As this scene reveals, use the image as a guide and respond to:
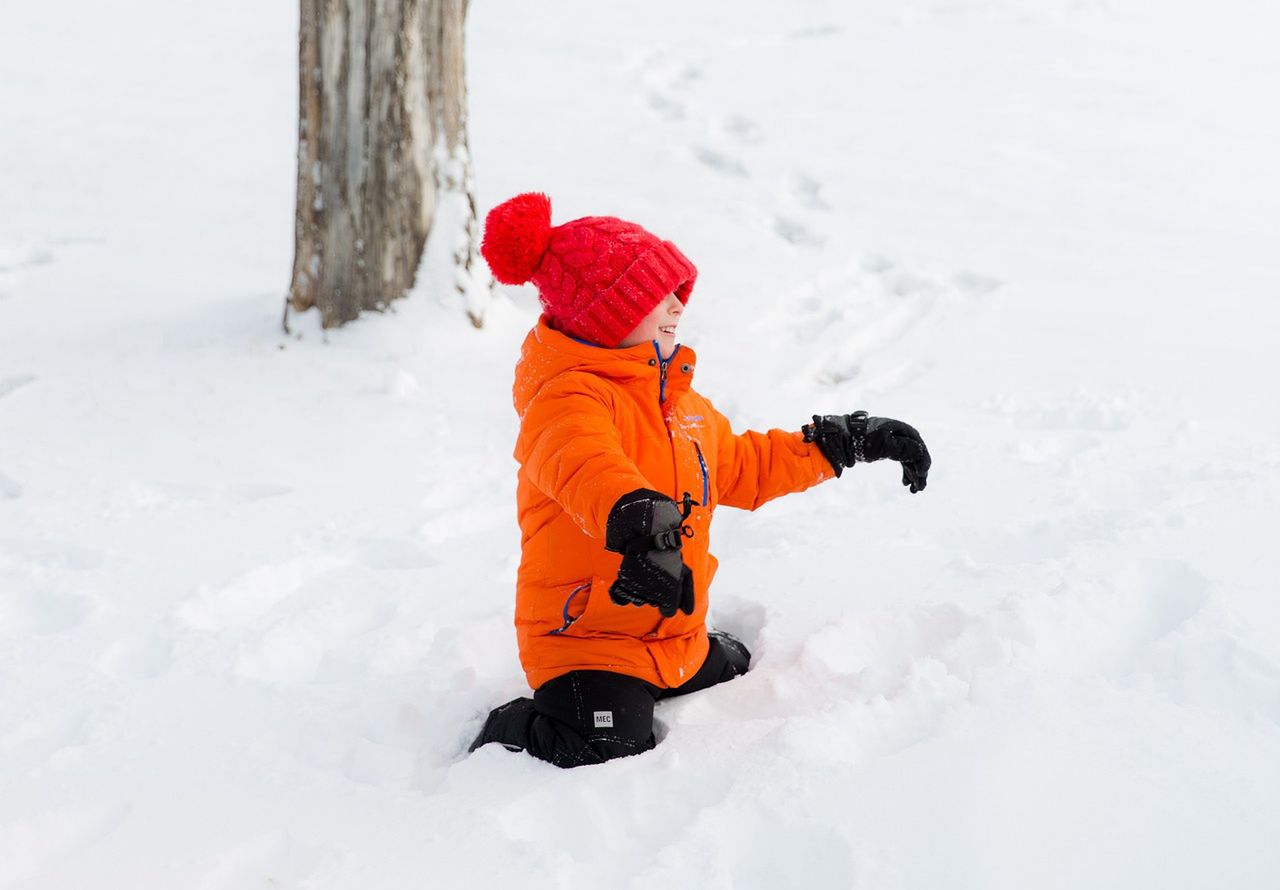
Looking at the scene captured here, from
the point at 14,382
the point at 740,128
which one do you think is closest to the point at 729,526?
the point at 14,382

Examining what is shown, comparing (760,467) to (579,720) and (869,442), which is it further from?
(579,720)

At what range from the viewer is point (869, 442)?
7.27 ft

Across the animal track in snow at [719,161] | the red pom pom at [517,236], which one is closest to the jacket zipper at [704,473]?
the red pom pom at [517,236]

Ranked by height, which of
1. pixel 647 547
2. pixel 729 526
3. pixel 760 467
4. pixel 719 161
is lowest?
pixel 729 526

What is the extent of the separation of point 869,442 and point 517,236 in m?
0.84

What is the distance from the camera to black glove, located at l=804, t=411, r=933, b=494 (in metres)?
2.19

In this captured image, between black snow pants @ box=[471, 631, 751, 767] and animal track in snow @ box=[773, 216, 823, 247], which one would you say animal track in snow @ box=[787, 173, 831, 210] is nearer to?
animal track in snow @ box=[773, 216, 823, 247]

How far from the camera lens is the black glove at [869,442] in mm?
2191

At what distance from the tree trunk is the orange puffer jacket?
1.94 metres

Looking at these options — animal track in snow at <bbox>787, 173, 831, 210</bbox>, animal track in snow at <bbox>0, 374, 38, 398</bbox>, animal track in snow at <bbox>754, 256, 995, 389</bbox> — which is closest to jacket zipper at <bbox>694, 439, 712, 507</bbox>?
animal track in snow at <bbox>754, 256, 995, 389</bbox>

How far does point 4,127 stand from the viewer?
6.43 metres

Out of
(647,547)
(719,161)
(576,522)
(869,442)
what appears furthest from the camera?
(719,161)

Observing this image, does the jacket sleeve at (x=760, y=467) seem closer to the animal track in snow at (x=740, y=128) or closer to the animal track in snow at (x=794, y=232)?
the animal track in snow at (x=794, y=232)

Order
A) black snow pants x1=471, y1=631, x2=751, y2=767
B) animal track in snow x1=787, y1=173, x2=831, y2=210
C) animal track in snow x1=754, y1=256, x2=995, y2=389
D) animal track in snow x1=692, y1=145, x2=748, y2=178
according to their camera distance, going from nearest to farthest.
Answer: black snow pants x1=471, y1=631, x2=751, y2=767, animal track in snow x1=754, y1=256, x2=995, y2=389, animal track in snow x1=787, y1=173, x2=831, y2=210, animal track in snow x1=692, y1=145, x2=748, y2=178
